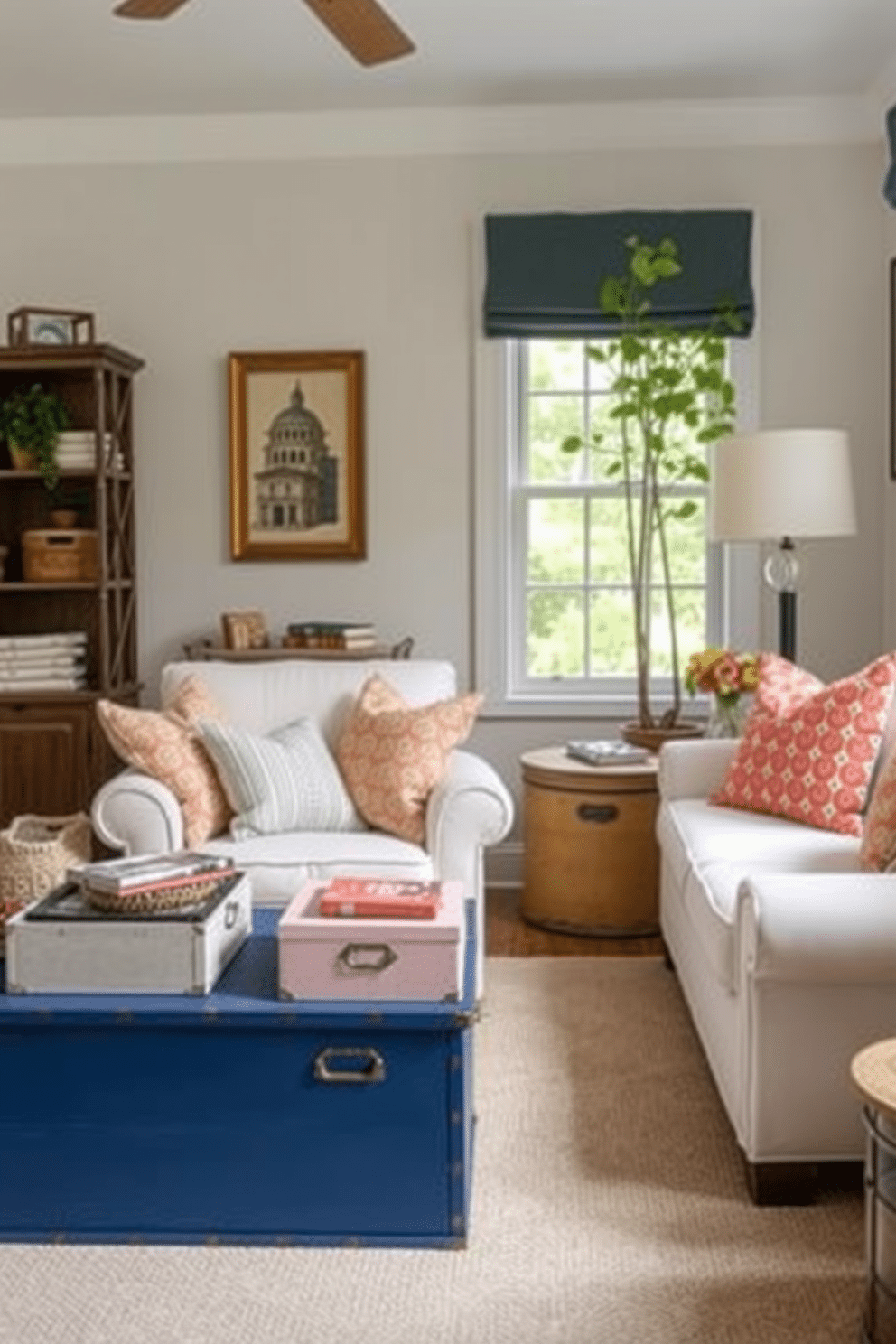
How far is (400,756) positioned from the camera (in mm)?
3844

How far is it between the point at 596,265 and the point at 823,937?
3.11 m

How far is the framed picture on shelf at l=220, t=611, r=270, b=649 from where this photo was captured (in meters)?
5.07

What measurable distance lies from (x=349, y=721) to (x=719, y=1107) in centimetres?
146

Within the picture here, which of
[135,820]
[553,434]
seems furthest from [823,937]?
[553,434]

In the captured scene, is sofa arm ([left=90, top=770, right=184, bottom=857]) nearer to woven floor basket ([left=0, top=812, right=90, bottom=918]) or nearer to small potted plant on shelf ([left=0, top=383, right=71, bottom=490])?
woven floor basket ([left=0, top=812, right=90, bottom=918])

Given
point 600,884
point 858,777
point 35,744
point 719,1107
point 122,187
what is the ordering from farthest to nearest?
point 122,187, point 35,744, point 600,884, point 858,777, point 719,1107

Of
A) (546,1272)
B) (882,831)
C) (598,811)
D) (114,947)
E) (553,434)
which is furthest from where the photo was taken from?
(553,434)

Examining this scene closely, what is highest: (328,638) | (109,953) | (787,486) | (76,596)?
(787,486)

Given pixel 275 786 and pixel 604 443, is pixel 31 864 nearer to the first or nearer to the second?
pixel 275 786

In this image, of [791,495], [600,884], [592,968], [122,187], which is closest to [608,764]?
[600,884]

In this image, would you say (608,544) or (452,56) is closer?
(452,56)

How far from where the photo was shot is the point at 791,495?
4.25m

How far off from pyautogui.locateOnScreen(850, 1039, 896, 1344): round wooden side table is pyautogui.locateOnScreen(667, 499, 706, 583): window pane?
3231 mm

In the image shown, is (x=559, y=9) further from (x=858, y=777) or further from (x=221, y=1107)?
(x=221, y=1107)
